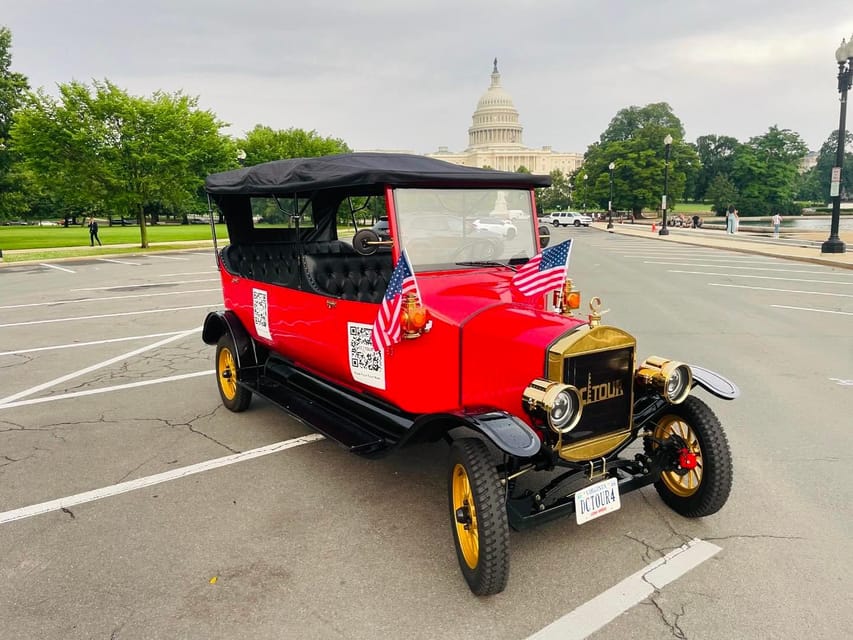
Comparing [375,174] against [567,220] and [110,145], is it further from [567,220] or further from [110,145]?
[567,220]

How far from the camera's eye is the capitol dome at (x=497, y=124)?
12544 cm

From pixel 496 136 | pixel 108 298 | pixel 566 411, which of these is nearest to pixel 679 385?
pixel 566 411

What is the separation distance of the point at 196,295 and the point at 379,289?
10.3m

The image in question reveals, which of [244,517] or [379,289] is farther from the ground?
[379,289]

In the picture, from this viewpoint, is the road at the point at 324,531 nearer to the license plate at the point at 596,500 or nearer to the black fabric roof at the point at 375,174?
the license plate at the point at 596,500

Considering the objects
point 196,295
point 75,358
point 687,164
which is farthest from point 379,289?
point 687,164

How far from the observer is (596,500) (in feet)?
10.5

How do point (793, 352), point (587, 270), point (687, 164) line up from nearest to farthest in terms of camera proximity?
point (793, 352)
point (587, 270)
point (687, 164)

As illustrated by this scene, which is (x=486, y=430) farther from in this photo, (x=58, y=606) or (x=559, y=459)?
(x=58, y=606)

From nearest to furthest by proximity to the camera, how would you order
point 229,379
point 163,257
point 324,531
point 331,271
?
point 324,531, point 331,271, point 229,379, point 163,257

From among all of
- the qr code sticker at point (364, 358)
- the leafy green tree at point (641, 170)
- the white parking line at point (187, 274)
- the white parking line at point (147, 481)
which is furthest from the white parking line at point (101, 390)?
the leafy green tree at point (641, 170)

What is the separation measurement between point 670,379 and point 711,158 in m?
109

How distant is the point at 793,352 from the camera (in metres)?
7.73

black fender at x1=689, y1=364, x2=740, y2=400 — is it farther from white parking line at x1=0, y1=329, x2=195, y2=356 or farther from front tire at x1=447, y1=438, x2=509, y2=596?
white parking line at x1=0, y1=329, x2=195, y2=356
